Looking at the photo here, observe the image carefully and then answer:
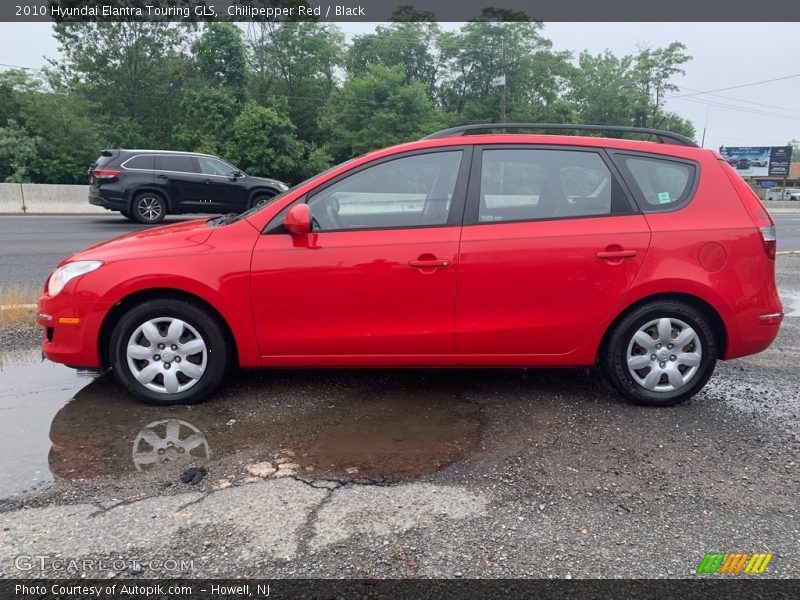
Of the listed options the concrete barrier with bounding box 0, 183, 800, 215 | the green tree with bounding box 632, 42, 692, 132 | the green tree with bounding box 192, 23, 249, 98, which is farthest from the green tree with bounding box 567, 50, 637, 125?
the concrete barrier with bounding box 0, 183, 800, 215

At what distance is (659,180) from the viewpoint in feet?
12.8

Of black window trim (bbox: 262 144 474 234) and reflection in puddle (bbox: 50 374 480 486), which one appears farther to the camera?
black window trim (bbox: 262 144 474 234)

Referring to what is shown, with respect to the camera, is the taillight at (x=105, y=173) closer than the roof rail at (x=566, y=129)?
No

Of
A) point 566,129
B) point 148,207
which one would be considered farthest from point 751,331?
point 148,207

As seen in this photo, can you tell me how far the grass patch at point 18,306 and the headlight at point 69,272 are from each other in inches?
82.3

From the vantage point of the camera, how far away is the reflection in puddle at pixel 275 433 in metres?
3.06

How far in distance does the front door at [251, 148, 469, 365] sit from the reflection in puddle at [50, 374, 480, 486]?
0.35 metres

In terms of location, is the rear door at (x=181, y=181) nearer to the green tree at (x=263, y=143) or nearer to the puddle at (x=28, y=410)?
the puddle at (x=28, y=410)

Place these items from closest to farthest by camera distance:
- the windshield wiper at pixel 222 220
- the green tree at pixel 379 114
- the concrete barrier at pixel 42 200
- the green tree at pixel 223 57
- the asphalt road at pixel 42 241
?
the windshield wiper at pixel 222 220 < the asphalt road at pixel 42 241 < the concrete barrier at pixel 42 200 < the green tree at pixel 379 114 < the green tree at pixel 223 57

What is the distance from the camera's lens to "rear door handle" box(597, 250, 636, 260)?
3676 mm

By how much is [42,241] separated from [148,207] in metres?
3.55

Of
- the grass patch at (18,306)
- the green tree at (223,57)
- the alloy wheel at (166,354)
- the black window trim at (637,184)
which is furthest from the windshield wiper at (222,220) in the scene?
the green tree at (223,57)

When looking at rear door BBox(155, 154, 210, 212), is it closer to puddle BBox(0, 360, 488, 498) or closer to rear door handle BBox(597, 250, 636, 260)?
puddle BBox(0, 360, 488, 498)

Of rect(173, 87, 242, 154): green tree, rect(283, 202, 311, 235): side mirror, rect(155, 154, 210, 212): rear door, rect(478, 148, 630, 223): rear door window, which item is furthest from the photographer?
rect(173, 87, 242, 154): green tree
